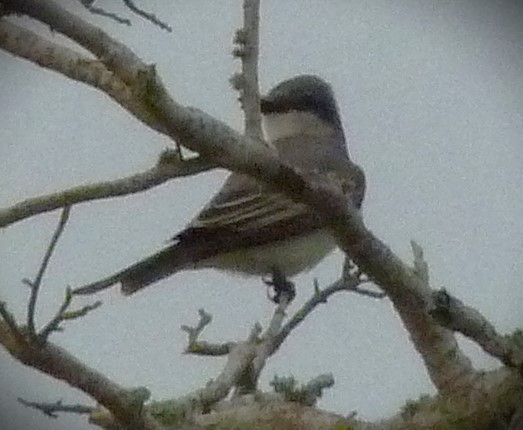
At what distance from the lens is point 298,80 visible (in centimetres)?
171

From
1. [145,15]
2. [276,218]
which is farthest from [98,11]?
[276,218]

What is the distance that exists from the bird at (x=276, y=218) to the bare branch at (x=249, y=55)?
0.24 metres

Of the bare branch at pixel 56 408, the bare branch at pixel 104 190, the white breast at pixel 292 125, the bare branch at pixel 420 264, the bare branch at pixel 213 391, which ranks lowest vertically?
the bare branch at pixel 56 408

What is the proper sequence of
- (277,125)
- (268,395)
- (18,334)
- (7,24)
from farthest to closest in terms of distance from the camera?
(277,125)
(268,395)
(7,24)
(18,334)

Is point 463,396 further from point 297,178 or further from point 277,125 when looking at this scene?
point 277,125

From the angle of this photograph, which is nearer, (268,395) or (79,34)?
(79,34)

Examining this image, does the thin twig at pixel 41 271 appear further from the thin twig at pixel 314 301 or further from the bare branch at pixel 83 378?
the thin twig at pixel 314 301

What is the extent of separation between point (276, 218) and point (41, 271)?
639mm

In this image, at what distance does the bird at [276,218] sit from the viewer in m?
1.49

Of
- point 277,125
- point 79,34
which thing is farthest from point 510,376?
point 277,125

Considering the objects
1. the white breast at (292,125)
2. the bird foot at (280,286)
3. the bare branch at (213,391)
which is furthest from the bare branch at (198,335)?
the white breast at (292,125)

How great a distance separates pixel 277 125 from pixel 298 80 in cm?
21

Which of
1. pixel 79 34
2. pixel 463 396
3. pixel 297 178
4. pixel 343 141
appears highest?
pixel 343 141

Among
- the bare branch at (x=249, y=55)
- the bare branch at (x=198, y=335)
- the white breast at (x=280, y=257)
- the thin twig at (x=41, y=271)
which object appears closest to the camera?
the thin twig at (x=41, y=271)
